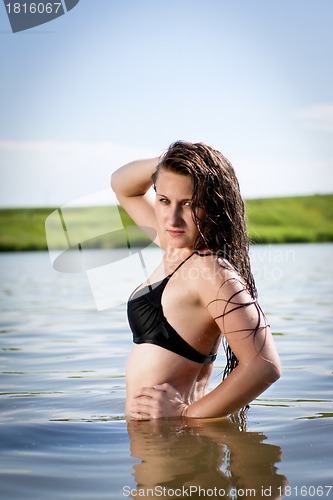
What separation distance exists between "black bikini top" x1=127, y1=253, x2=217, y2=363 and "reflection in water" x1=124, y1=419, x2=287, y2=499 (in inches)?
13.3

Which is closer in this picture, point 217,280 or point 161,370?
point 217,280

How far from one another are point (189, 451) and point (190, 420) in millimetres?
278

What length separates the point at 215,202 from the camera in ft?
11.2

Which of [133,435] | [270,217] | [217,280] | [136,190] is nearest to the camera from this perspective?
[217,280]

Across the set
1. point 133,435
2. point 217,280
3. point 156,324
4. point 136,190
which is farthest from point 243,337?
point 136,190

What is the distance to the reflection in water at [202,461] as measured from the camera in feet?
9.14

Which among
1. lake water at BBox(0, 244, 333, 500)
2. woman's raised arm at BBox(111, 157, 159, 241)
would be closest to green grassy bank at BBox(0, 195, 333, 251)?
lake water at BBox(0, 244, 333, 500)

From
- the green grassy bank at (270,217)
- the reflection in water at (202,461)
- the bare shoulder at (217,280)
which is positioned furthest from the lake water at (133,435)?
the green grassy bank at (270,217)

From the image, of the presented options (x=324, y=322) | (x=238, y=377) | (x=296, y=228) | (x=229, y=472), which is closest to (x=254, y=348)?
(x=238, y=377)

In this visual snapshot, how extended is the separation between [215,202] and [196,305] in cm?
47

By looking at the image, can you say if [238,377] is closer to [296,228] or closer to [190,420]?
[190,420]

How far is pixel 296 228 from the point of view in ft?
203

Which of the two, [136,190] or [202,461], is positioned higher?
[136,190]

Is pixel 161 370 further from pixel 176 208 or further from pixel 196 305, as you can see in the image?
pixel 176 208
